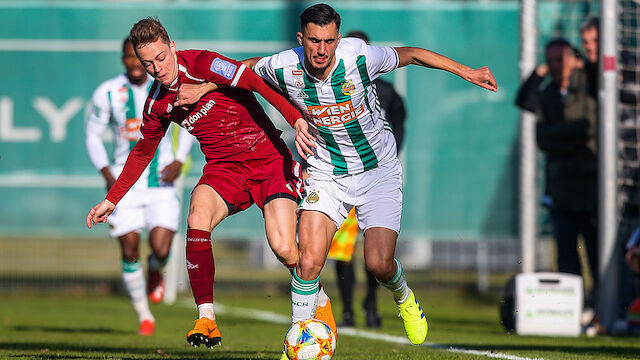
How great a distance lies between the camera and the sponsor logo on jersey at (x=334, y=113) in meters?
6.74

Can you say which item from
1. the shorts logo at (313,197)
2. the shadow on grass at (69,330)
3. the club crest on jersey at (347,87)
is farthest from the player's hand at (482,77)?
the shadow on grass at (69,330)

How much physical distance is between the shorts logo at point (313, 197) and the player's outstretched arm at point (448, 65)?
3.26 ft

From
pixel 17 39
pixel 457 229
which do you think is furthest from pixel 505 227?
pixel 17 39

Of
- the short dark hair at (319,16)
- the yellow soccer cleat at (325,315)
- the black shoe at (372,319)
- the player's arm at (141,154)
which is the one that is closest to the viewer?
the short dark hair at (319,16)

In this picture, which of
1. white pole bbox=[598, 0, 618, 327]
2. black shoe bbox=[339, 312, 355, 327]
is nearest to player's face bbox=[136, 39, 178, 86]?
black shoe bbox=[339, 312, 355, 327]

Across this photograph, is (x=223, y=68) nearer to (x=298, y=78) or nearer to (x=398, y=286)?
(x=298, y=78)

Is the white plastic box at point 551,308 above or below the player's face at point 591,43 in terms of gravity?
below

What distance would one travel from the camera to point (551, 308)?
10.0 meters

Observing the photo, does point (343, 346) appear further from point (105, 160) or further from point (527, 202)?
point (527, 202)

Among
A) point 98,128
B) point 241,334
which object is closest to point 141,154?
point 98,128

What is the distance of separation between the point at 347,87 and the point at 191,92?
103 cm

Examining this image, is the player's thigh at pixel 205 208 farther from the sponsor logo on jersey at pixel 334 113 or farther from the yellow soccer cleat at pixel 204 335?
the sponsor logo on jersey at pixel 334 113

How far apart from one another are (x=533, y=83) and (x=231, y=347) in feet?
14.3

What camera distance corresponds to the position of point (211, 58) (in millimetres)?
7023
